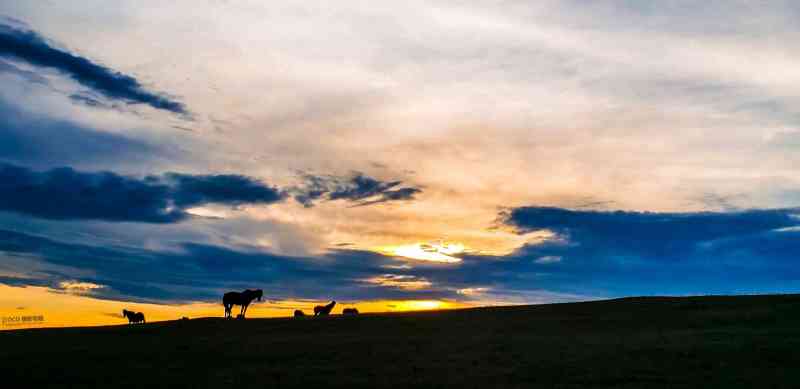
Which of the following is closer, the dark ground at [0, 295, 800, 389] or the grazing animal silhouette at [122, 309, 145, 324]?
the dark ground at [0, 295, 800, 389]

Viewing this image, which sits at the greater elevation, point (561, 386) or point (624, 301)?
point (624, 301)

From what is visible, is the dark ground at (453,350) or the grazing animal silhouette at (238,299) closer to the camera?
the dark ground at (453,350)

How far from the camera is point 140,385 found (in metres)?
24.6

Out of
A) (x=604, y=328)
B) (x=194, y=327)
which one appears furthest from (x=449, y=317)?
(x=194, y=327)

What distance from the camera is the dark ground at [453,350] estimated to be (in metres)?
24.0

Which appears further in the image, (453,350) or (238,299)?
(238,299)

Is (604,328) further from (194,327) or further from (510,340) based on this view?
(194,327)

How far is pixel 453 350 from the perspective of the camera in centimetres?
3145

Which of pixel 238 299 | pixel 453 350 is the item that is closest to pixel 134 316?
pixel 238 299

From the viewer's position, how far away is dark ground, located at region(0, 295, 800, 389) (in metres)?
24.0

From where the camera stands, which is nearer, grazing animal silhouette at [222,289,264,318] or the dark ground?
the dark ground

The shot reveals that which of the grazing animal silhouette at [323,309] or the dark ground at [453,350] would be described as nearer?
the dark ground at [453,350]

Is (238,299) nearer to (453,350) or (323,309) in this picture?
(323,309)

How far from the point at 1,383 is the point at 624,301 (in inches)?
1581
